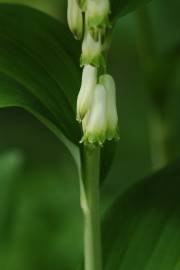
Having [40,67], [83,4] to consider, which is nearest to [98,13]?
[83,4]

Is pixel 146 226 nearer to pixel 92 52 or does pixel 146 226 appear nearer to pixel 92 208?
pixel 92 208

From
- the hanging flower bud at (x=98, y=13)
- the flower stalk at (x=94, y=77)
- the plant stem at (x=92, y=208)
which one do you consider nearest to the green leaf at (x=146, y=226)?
the plant stem at (x=92, y=208)

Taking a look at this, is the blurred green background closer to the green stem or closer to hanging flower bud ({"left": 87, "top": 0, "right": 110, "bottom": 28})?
the green stem

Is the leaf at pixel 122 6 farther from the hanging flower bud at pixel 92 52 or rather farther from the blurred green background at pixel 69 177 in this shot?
the blurred green background at pixel 69 177

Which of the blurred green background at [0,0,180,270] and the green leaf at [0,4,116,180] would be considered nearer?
the green leaf at [0,4,116,180]

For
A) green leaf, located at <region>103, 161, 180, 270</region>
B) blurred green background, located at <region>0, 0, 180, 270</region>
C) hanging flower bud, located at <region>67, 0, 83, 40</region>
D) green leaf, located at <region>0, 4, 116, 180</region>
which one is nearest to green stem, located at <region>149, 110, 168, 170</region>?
blurred green background, located at <region>0, 0, 180, 270</region>

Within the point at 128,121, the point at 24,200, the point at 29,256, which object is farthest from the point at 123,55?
the point at 29,256

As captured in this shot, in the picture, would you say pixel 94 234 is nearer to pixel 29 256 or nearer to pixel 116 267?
pixel 116 267

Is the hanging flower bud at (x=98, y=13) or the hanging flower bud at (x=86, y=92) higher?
the hanging flower bud at (x=98, y=13)
